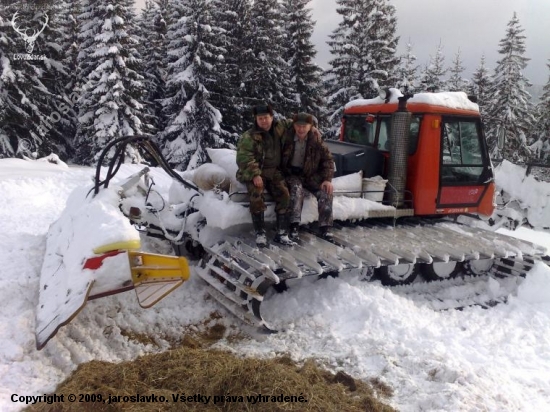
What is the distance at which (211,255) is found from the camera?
5.71m

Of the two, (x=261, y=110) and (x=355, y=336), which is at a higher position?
(x=261, y=110)

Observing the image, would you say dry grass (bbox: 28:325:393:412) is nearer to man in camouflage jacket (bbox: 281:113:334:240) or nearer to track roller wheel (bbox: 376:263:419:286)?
man in camouflage jacket (bbox: 281:113:334:240)

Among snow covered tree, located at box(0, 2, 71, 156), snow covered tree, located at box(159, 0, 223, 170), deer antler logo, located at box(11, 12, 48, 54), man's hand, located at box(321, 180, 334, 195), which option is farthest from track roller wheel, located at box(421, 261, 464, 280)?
deer antler logo, located at box(11, 12, 48, 54)

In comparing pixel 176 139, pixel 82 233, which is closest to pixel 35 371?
pixel 82 233

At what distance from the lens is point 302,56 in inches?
1051

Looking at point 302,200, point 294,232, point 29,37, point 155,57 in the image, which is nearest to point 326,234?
point 294,232

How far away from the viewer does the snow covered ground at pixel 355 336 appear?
3775 mm

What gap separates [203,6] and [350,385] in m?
24.7

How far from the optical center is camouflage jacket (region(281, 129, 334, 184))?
5.95 metres

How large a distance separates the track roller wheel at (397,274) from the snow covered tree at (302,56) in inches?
834

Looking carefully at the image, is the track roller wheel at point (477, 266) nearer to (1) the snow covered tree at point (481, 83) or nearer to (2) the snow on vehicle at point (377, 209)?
(2) the snow on vehicle at point (377, 209)

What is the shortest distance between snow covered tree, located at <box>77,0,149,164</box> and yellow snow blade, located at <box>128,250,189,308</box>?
73.4 feet

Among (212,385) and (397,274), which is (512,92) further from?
(212,385)

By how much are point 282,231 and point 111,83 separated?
2229 centimetres
